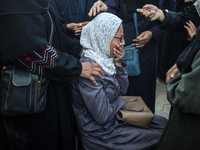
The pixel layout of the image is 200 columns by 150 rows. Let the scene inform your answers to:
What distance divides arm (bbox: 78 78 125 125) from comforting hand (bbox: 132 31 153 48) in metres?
0.81

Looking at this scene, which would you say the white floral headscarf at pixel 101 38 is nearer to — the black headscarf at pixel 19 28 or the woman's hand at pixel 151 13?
the woman's hand at pixel 151 13

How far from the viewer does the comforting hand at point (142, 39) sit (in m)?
1.94

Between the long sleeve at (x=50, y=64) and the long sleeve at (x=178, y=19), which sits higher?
the long sleeve at (x=178, y=19)

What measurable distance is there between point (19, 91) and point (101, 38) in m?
0.83

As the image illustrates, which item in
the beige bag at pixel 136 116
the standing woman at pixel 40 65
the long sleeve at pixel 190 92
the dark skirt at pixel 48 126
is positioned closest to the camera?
the long sleeve at pixel 190 92

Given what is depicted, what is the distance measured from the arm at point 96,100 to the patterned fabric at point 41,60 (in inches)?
13.6

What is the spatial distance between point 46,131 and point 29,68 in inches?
20.5

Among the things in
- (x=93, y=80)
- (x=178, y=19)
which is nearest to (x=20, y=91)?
(x=93, y=80)

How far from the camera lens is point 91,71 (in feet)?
4.46

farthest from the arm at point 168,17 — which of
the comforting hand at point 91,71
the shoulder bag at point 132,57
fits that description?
the comforting hand at point 91,71

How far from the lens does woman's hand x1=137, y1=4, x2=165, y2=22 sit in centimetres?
174

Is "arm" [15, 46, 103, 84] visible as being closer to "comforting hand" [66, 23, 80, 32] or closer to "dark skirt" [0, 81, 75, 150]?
"dark skirt" [0, 81, 75, 150]

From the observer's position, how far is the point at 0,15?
2.99 ft

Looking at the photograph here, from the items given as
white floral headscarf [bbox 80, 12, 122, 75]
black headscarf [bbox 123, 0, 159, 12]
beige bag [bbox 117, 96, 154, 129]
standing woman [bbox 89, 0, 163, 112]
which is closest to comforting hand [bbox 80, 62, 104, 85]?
white floral headscarf [bbox 80, 12, 122, 75]
